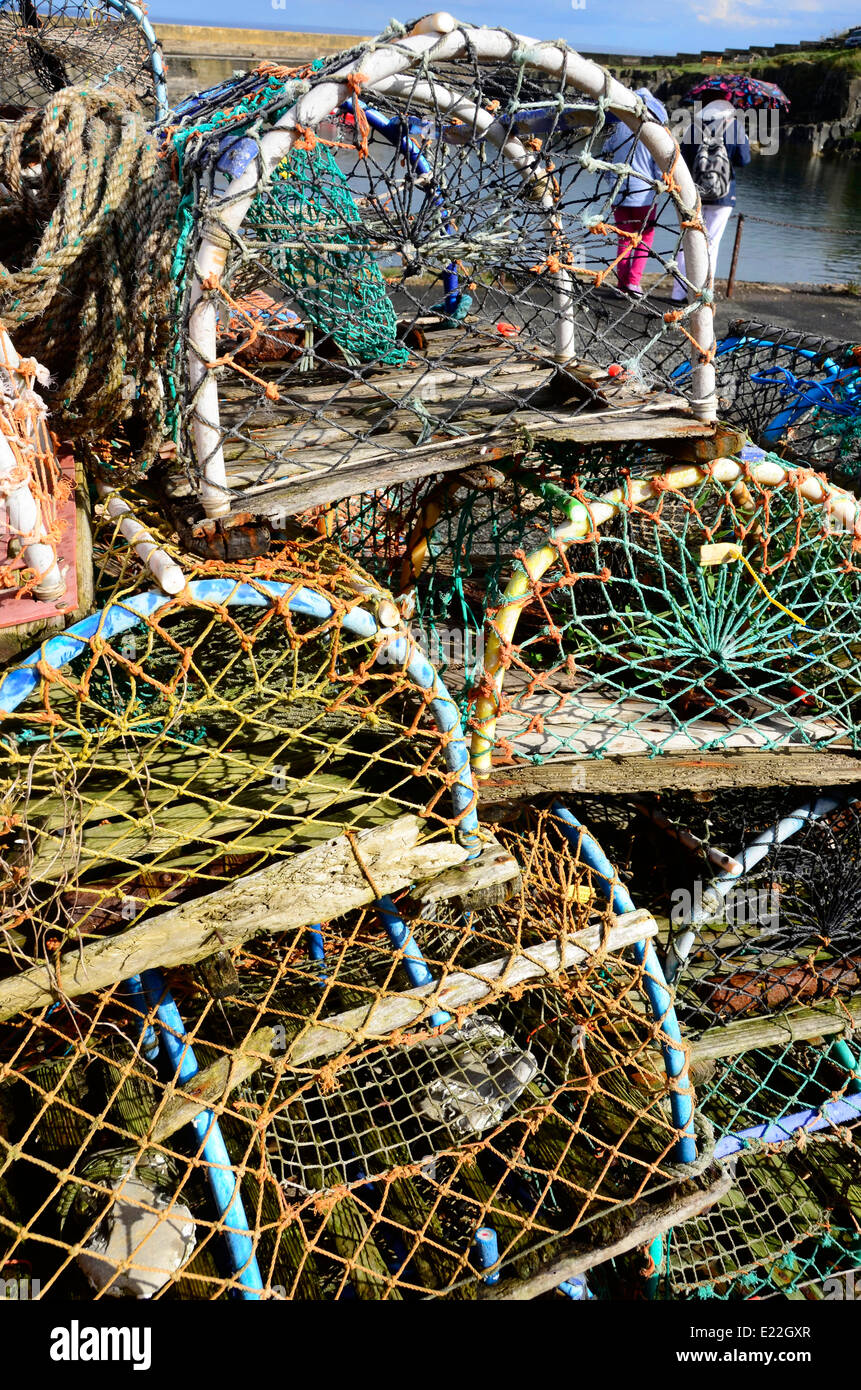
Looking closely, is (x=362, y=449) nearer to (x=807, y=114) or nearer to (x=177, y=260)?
(x=177, y=260)

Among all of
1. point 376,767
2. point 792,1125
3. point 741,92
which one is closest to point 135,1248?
point 376,767

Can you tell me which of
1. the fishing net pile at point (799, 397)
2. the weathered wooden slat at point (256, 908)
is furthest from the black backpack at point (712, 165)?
the weathered wooden slat at point (256, 908)

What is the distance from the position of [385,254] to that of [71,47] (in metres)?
3.24

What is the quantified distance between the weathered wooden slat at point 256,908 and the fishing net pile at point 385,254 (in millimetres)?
894

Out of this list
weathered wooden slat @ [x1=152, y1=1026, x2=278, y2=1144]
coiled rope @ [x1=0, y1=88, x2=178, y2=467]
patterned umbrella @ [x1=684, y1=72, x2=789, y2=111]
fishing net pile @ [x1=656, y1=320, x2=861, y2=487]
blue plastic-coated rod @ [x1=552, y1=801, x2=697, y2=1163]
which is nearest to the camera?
weathered wooden slat @ [x1=152, y1=1026, x2=278, y2=1144]

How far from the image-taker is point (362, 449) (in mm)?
2842

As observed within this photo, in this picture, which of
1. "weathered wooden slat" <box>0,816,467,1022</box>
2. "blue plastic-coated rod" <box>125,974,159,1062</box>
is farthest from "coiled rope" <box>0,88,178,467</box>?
"blue plastic-coated rod" <box>125,974,159,1062</box>

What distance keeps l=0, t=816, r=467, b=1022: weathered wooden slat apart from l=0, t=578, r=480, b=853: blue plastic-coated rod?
6.7 inches

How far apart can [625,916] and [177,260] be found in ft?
6.51

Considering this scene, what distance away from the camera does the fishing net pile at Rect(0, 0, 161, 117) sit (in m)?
4.87

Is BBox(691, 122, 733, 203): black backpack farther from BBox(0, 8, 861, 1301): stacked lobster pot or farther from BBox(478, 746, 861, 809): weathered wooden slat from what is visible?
BBox(478, 746, 861, 809): weathered wooden slat

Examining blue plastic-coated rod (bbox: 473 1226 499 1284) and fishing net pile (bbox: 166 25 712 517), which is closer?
fishing net pile (bbox: 166 25 712 517)

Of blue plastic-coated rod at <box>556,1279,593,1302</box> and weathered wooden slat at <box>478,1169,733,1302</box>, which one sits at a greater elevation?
weathered wooden slat at <box>478,1169,733,1302</box>

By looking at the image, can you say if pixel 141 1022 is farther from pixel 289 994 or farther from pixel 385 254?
pixel 385 254
